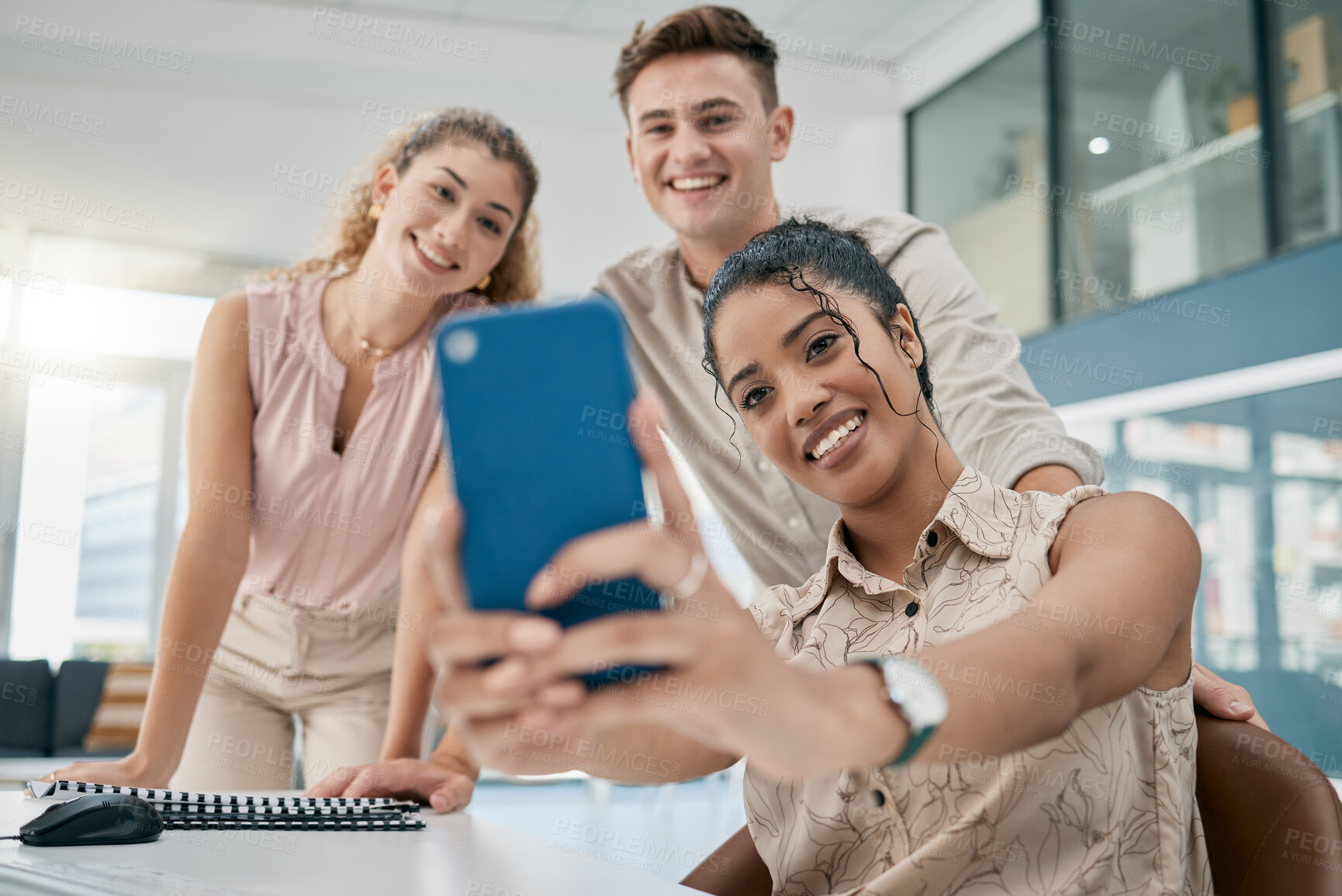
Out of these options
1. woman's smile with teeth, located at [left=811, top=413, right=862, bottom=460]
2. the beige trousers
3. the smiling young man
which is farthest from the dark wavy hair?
the beige trousers

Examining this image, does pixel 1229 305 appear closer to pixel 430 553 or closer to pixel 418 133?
pixel 418 133

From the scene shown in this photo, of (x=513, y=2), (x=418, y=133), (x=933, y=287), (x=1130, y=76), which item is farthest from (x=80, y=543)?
(x=1130, y=76)

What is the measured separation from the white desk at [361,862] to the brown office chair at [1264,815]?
0.54 meters

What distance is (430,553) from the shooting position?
59 centimetres

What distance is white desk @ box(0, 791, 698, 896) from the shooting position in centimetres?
88

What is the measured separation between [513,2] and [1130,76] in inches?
126

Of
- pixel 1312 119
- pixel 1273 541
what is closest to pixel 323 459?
pixel 1273 541

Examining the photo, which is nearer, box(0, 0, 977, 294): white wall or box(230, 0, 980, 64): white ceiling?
box(0, 0, 977, 294): white wall

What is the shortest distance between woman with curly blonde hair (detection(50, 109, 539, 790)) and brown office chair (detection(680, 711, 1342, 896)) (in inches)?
49.3

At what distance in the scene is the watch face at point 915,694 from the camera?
2.09 ft

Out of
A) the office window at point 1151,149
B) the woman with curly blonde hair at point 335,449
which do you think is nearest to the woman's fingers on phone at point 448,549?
the woman with curly blonde hair at point 335,449

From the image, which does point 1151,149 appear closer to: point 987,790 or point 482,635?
point 987,790

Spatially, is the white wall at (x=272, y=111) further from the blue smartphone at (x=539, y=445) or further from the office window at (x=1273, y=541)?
the blue smartphone at (x=539, y=445)

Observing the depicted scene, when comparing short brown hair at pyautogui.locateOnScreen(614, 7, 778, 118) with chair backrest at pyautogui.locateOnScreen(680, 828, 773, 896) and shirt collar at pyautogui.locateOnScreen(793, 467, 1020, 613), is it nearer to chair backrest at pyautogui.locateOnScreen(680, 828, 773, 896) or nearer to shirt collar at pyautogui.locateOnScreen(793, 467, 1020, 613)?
shirt collar at pyautogui.locateOnScreen(793, 467, 1020, 613)
